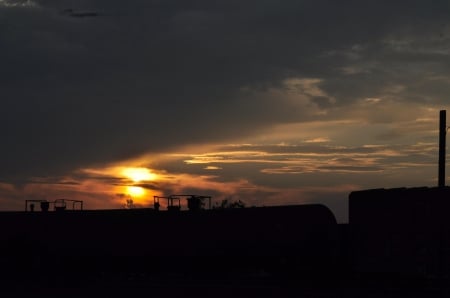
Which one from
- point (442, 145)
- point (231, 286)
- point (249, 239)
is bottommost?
point (231, 286)

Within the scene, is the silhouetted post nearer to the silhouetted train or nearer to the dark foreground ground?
the silhouetted train

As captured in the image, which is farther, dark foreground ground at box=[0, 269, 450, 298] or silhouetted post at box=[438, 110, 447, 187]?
silhouetted post at box=[438, 110, 447, 187]

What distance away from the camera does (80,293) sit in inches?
893

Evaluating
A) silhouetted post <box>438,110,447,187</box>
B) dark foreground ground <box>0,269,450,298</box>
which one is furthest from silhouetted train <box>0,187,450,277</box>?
silhouetted post <box>438,110,447,187</box>

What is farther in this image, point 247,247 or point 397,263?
point 397,263

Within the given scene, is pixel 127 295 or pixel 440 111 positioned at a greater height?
pixel 440 111

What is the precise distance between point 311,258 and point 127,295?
26.2ft

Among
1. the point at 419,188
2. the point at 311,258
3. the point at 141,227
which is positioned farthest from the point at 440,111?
the point at 141,227

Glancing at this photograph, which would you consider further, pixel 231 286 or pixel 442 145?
pixel 442 145

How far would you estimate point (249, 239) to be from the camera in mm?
27469

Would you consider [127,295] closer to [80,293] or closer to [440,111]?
[80,293]

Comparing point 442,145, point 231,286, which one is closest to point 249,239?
point 231,286

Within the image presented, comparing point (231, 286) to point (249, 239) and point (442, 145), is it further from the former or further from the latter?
point (442, 145)

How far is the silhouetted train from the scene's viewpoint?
26.9 m
